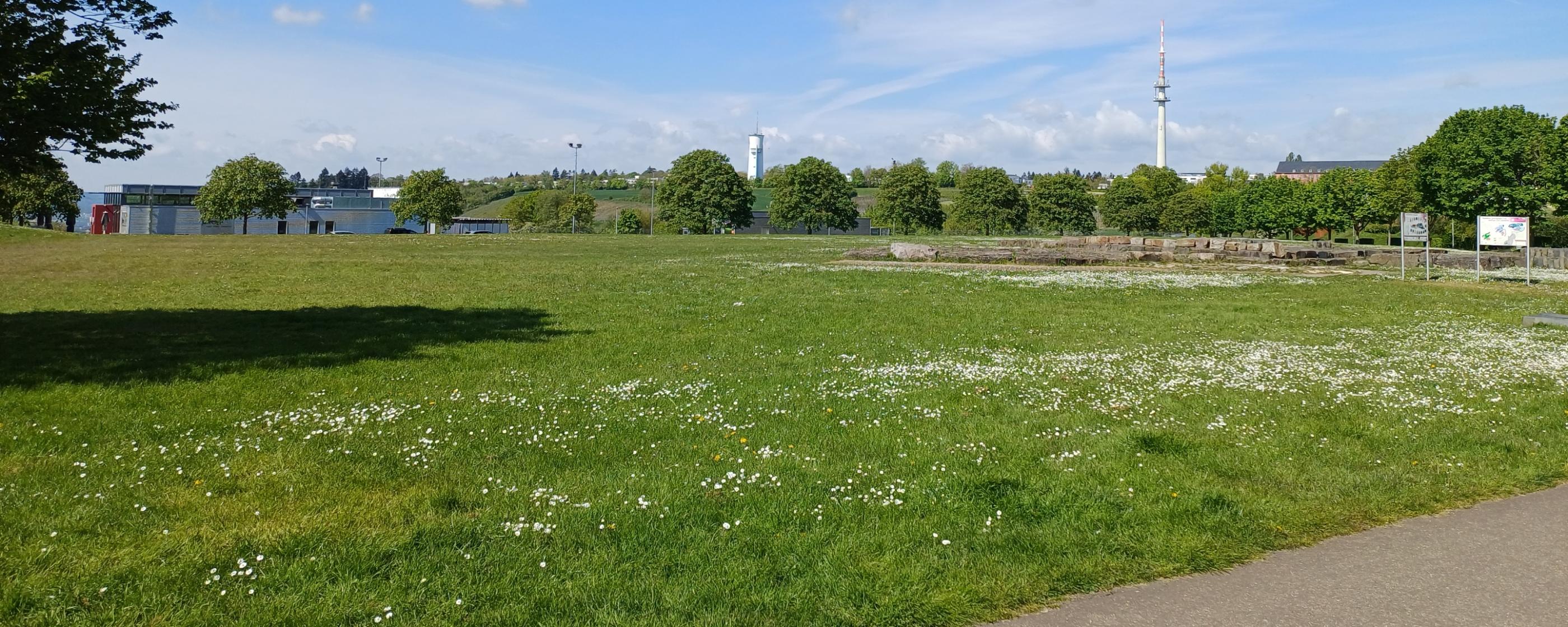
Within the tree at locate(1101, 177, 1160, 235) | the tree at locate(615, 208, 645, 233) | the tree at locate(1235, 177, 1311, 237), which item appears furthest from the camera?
the tree at locate(615, 208, 645, 233)

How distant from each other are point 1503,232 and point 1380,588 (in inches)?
1323

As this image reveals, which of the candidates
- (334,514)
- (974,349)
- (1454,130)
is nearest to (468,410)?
(334,514)

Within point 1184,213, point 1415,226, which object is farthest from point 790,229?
point 1415,226

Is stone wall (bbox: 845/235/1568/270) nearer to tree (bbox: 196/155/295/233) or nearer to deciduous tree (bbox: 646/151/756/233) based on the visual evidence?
deciduous tree (bbox: 646/151/756/233)

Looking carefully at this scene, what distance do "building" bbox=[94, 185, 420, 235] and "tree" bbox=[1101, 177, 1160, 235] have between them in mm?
100727

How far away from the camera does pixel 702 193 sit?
111 meters

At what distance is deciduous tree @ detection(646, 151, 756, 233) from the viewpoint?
111562 millimetres

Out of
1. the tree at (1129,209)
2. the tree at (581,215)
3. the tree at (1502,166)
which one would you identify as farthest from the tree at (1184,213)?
the tree at (581,215)

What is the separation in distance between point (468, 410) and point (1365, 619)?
882cm

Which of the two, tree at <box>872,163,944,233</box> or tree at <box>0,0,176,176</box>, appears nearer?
tree at <box>0,0,176,176</box>

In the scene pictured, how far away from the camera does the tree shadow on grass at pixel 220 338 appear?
12.8 m

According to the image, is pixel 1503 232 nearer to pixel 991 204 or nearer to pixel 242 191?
pixel 991 204

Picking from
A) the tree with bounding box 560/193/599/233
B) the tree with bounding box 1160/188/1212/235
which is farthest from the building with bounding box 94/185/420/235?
the tree with bounding box 1160/188/1212/235

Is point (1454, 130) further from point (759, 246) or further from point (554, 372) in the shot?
point (554, 372)
